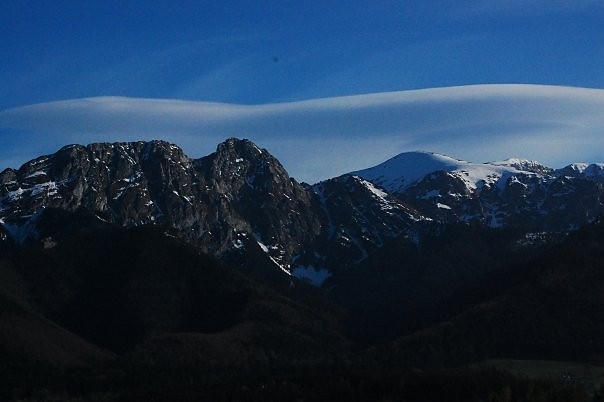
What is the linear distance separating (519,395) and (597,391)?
16.4m

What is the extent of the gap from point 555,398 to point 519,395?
38.1ft

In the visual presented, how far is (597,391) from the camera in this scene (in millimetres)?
194500

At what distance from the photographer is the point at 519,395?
→ 651 feet

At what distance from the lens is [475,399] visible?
649ft

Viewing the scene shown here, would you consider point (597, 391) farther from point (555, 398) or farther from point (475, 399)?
point (475, 399)

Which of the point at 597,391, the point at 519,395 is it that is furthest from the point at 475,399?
the point at 597,391

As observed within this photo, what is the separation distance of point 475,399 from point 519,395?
9.79 m

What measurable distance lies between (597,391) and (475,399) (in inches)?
1021

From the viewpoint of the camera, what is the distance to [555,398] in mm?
188000

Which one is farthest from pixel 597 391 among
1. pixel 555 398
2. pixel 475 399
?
pixel 475 399

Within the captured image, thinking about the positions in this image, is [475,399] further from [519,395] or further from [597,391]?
[597,391]
